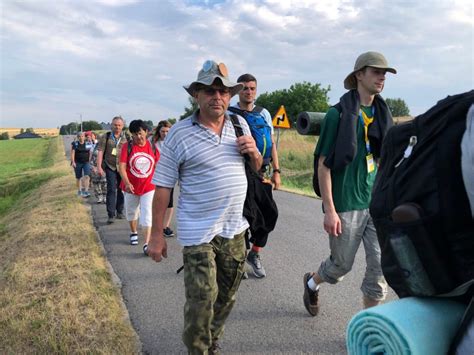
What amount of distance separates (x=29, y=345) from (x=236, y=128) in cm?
226

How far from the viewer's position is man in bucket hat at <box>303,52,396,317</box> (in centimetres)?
287

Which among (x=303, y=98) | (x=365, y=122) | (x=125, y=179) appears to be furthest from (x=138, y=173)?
(x=303, y=98)

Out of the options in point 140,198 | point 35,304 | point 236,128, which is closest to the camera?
point 236,128

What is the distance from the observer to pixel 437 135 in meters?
1.18

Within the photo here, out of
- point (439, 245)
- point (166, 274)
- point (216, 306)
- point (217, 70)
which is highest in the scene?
point (217, 70)

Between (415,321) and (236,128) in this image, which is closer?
(415,321)

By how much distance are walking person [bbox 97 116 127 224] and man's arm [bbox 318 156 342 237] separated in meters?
5.44

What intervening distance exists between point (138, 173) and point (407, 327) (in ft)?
16.3

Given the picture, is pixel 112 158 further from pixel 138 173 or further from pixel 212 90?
pixel 212 90

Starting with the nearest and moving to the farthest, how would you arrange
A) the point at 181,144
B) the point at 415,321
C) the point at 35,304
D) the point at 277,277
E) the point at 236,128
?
the point at 415,321, the point at 181,144, the point at 236,128, the point at 35,304, the point at 277,277

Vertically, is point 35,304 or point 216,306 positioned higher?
point 216,306

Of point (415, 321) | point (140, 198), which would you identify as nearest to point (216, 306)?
point (415, 321)

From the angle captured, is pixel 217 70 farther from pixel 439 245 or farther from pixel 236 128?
pixel 439 245

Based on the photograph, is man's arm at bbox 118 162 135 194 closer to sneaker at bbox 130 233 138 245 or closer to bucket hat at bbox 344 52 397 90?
sneaker at bbox 130 233 138 245
